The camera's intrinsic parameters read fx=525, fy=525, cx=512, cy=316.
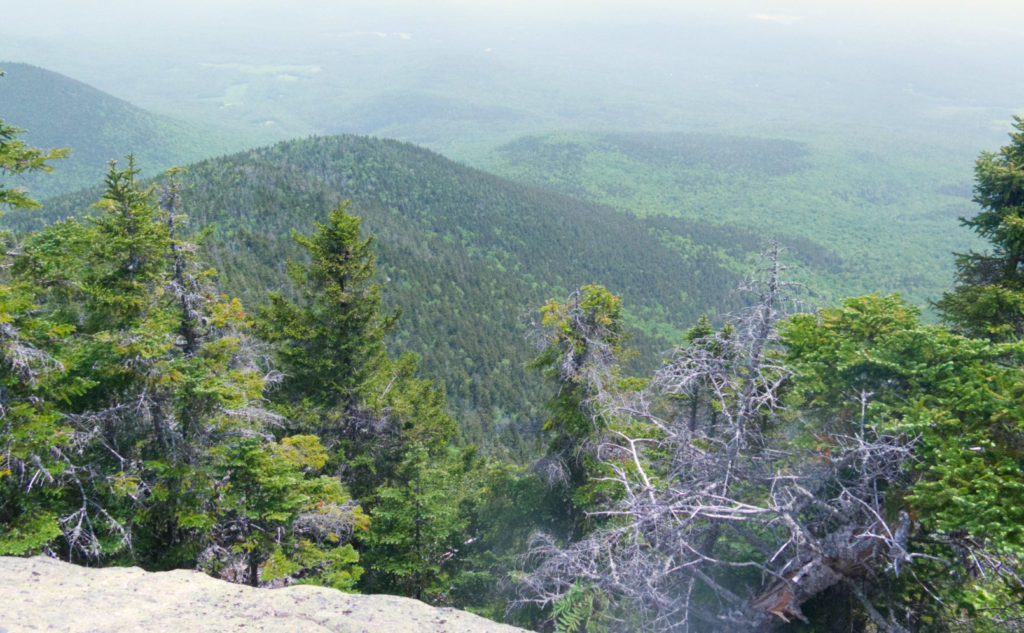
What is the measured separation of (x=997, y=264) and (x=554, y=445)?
12936mm

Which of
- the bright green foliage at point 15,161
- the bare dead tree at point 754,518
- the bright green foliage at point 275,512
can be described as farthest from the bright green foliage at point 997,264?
the bright green foliage at point 15,161

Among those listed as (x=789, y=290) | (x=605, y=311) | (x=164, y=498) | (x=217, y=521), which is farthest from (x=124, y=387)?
(x=789, y=290)

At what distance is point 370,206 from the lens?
365 ft

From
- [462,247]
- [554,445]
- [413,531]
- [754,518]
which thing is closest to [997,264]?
[754,518]

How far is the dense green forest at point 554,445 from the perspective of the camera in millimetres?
8953

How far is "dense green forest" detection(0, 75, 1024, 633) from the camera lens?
29.4 feet

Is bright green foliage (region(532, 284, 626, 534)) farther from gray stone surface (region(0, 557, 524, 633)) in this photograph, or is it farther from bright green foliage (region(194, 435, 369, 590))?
gray stone surface (region(0, 557, 524, 633))

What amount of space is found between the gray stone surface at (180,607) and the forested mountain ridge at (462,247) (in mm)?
38339

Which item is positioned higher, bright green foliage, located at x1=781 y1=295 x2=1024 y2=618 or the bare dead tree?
bright green foliage, located at x1=781 y1=295 x2=1024 y2=618

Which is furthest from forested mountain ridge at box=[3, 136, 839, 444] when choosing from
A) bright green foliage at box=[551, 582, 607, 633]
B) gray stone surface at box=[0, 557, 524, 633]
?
gray stone surface at box=[0, 557, 524, 633]

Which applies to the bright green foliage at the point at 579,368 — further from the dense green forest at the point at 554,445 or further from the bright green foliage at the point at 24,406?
the bright green foliage at the point at 24,406

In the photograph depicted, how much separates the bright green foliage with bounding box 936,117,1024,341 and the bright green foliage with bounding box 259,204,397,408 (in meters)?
15.8

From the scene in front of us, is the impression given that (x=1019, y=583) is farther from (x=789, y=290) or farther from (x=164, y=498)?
(x=164, y=498)

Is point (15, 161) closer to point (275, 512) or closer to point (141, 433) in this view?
point (141, 433)
